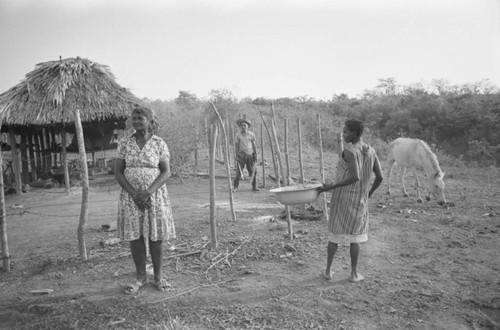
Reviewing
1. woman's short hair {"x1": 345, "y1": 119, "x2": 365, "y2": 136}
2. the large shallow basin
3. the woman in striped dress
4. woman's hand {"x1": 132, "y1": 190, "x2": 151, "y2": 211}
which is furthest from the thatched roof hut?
woman's short hair {"x1": 345, "y1": 119, "x2": 365, "y2": 136}

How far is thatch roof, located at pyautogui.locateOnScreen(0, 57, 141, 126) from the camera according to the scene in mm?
9492

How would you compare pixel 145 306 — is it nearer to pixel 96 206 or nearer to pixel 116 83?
pixel 96 206

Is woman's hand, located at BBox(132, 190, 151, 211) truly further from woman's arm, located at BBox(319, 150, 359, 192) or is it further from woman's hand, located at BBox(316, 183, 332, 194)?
woman's arm, located at BBox(319, 150, 359, 192)

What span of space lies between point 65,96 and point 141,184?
26.8ft

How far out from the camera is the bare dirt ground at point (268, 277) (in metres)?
2.98

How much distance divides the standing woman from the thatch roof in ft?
23.8

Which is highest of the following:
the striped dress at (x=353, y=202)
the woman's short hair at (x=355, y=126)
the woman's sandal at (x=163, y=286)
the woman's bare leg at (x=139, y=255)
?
the woman's short hair at (x=355, y=126)

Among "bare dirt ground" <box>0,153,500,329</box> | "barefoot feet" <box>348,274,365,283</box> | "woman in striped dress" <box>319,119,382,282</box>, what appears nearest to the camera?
"bare dirt ground" <box>0,153,500,329</box>

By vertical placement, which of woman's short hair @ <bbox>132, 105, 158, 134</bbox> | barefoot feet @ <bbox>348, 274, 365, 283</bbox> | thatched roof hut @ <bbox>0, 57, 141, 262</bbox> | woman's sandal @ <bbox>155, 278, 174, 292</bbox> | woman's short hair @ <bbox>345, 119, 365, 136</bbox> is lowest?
barefoot feet @ <bbox>348, 274, 365, 283</bbox>

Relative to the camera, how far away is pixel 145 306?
3150 mm

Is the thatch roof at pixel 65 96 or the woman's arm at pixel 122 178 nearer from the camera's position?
the woman's arm at pixel 122 178

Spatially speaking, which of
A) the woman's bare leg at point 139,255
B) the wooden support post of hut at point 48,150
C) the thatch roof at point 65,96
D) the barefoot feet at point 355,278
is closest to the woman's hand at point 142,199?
the woman's bare leg at point 139,255

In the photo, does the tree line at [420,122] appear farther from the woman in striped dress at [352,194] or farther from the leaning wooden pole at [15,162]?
the woman in striped dress at [352,194]

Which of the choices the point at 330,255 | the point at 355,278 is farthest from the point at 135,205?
the point at 355,278
